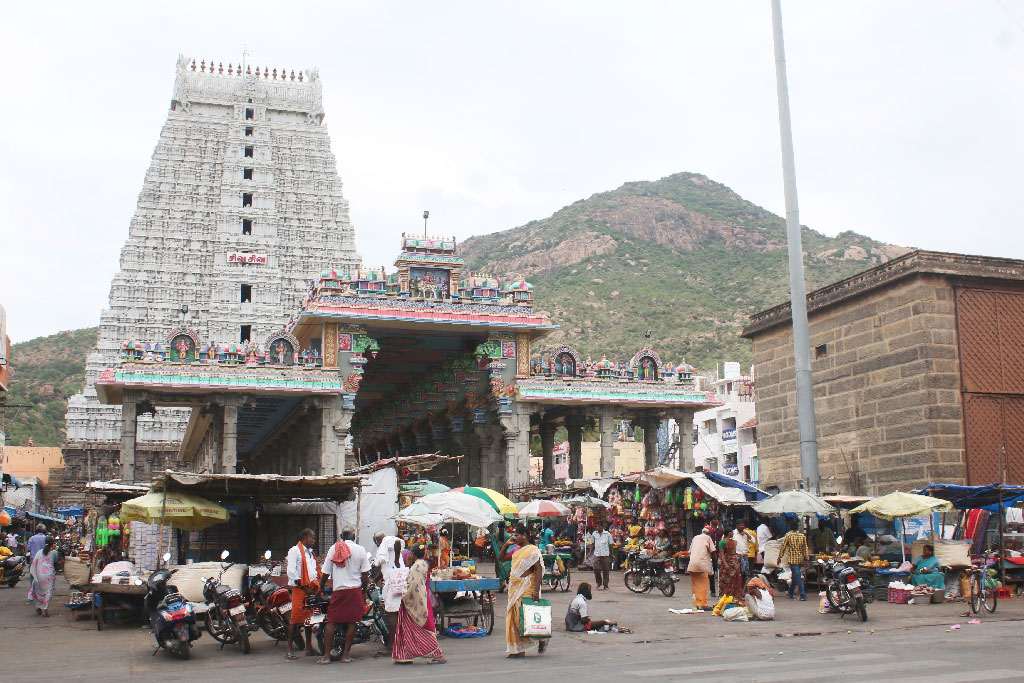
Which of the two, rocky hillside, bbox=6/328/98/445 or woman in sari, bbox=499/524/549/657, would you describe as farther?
rocky hillside, bbox=6/328/98/445

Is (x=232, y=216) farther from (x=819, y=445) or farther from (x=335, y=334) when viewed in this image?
(x=819, y=445)

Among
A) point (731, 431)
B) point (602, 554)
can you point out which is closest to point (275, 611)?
point (602, 554)

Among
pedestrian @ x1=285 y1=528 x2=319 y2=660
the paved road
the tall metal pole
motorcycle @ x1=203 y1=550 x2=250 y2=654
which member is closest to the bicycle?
the paved road

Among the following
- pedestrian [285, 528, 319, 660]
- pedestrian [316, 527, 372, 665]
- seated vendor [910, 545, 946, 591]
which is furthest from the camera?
seated vendor [910, 545, 946, 591]

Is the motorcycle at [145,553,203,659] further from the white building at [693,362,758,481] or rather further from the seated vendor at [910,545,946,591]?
the white building at [693,362,758,481]

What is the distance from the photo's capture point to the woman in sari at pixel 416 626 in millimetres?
12156

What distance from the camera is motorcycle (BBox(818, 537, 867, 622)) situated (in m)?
15.5

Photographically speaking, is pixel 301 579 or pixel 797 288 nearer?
pixel 301 579

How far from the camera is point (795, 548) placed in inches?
766

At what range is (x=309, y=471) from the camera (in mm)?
39062

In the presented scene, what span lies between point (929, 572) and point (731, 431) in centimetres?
4471

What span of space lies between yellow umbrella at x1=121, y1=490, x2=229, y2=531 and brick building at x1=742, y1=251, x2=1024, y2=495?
1419 cm

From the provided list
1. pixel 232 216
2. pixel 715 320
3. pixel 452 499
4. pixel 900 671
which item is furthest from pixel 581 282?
pixel 900 671

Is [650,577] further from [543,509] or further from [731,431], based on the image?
[731,431]
